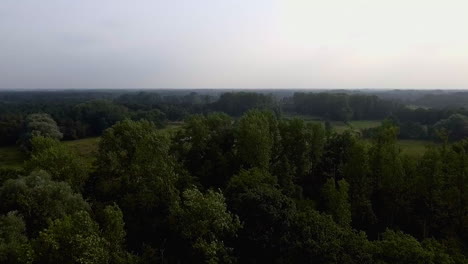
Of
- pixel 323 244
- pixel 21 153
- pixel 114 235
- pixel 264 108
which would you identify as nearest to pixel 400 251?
pixel 323 244

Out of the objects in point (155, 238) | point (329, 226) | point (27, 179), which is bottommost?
point (155, 238)

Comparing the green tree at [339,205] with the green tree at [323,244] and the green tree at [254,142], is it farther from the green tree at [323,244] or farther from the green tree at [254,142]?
the green tree at [254,142]

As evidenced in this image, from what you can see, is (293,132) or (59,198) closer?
(59,198)

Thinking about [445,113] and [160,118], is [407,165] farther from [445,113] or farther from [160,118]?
[160,118]

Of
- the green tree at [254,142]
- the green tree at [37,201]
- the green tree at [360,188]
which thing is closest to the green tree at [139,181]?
the green tree at [37,201]

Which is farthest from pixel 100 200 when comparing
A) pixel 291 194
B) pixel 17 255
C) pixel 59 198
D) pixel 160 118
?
pixel 160 118
